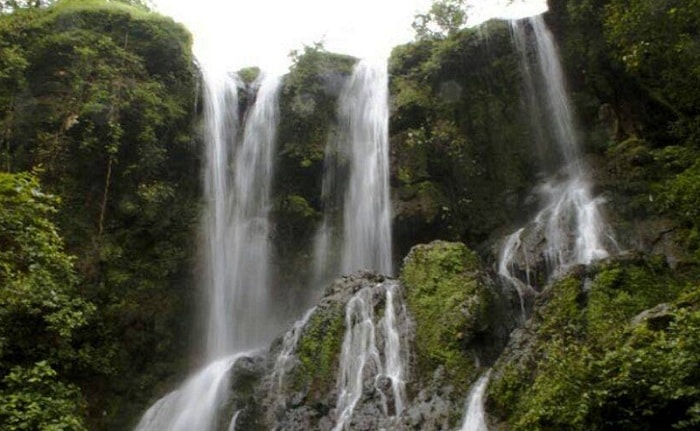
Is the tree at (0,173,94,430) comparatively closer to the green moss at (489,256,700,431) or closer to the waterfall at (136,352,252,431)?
the waterfall at (136,352,252,431)

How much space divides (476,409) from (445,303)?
7.20 ft

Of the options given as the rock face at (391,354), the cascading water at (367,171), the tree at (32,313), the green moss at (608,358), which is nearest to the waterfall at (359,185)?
the cascading water at (367,171)

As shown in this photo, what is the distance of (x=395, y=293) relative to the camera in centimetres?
1078

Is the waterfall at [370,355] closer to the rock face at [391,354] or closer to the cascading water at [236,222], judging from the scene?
the rock face at [391,354]

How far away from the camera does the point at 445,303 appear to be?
10000 mm

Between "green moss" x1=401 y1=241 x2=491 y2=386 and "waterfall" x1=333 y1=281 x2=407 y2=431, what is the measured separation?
0.36m

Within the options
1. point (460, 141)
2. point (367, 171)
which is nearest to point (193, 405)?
point (367, 171)

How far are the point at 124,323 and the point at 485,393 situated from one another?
8988 millimetres

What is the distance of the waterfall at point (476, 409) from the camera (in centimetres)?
790

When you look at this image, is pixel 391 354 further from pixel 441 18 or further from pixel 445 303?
pixel 441 18

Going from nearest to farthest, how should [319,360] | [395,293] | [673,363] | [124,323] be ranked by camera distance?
[673,363]
[319,360]
[395,293]
[124,323]

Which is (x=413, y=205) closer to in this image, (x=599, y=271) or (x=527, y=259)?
(x=527, y=259)

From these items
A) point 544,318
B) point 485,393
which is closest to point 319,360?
point 485,393

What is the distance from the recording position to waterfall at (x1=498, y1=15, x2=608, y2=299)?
41.2 ft
